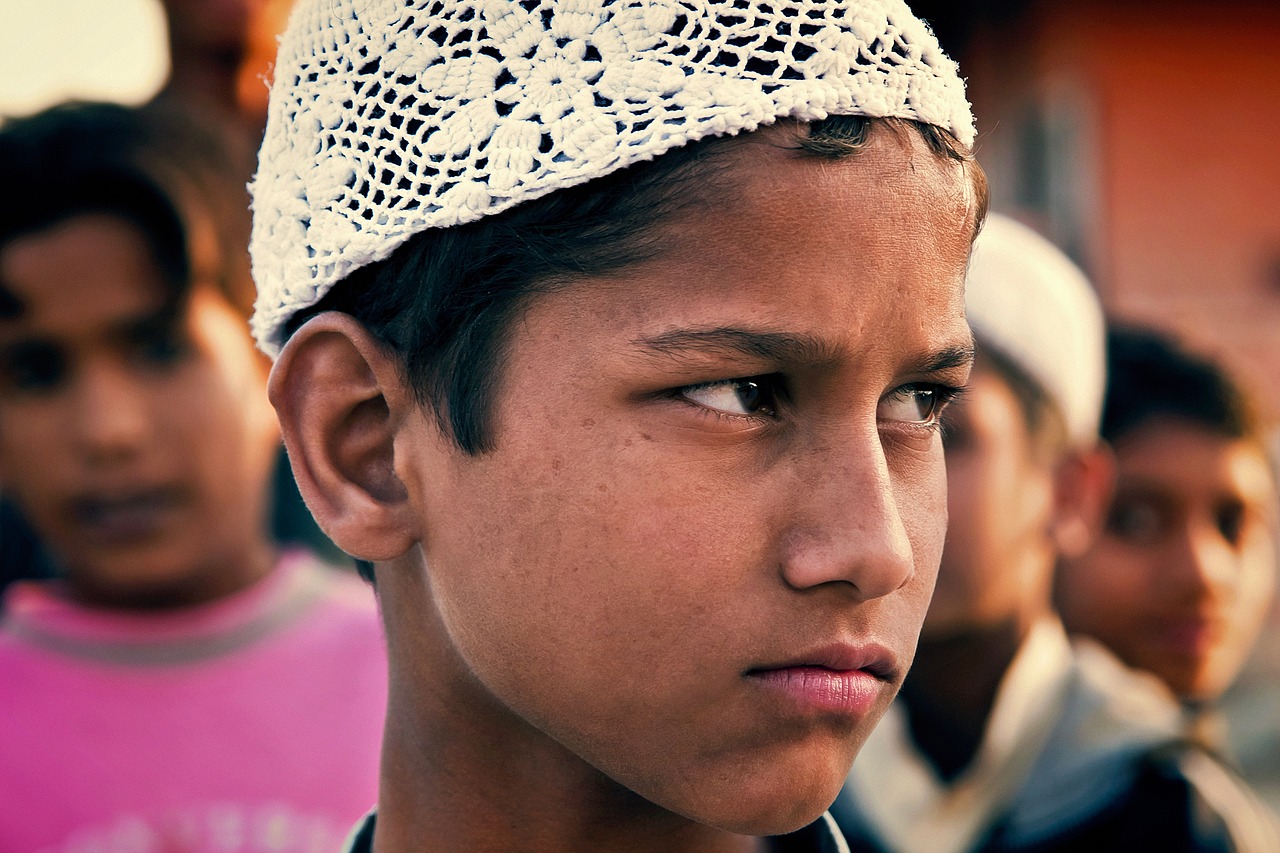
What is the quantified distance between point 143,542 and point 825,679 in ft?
6.93

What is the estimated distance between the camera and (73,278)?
2.90 metres

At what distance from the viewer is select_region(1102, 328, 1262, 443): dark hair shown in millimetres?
4148

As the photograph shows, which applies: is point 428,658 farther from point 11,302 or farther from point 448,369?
point 11,302

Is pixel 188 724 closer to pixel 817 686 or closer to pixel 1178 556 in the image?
pixel 817 686

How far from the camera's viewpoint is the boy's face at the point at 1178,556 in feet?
12.9

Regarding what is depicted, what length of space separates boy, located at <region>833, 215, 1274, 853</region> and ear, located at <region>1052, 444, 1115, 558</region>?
0.18 ft

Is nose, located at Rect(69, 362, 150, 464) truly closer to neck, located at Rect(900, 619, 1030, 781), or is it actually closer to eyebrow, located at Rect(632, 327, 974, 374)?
eyebrow, located at Rect(632, 327, 974, 374)

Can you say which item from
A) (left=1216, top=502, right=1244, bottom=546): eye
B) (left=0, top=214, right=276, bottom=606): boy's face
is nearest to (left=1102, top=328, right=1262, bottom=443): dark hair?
(left=1216, top=502, right=1244, bottom=546): eye

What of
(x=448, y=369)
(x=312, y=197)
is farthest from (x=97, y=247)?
(x=448, y=369)

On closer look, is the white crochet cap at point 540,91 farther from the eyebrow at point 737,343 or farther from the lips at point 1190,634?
the lips at point 1190,634

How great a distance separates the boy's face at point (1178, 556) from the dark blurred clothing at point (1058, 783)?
1.08 ft

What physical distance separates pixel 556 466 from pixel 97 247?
193cm

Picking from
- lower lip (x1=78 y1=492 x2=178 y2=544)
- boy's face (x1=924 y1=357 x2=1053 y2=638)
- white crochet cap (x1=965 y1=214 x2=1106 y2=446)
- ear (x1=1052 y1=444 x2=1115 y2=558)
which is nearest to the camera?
lower lip (x1=78 y1=492 x2=178 y2=544)

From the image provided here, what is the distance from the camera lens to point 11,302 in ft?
9.49
